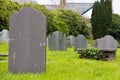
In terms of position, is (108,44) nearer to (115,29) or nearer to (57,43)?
(57,43)

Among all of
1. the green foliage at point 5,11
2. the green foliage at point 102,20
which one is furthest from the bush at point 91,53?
the green foliage at point 102,20

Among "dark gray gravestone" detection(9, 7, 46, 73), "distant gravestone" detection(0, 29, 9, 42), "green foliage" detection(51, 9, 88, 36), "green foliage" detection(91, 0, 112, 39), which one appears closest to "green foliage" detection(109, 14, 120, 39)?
"green foliage" detection(51, 9, 88, 36)

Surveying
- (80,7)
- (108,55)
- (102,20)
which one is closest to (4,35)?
(102,20)

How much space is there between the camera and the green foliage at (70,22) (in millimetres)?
34500

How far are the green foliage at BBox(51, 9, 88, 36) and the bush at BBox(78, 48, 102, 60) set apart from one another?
1947 cm

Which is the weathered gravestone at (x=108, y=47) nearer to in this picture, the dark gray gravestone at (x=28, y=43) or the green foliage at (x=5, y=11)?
the dark gray gravestone at (x=28, y=43)

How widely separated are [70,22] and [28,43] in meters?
27.3

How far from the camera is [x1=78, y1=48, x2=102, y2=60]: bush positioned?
46.9 ft

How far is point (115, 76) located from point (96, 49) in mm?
5599

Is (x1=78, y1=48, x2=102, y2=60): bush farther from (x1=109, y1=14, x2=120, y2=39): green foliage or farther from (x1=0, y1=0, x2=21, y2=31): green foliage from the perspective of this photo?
(x1=109, y1=14, x2=120, y2=39): green foliage

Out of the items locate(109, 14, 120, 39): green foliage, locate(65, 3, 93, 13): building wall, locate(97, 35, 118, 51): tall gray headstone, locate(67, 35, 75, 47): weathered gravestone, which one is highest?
locate(65, 3, 93, 13): building wall

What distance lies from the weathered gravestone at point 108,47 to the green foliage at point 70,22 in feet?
61.7

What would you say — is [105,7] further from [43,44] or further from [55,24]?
[43,44]

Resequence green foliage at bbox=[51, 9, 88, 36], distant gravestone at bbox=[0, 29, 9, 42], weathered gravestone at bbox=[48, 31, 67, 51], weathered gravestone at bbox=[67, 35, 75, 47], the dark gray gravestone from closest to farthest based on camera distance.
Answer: the dark gray gravestone, weathered gravestone at bbox=[48, 31, 67, 51], weathered gravestone at bbox=[67, 35, 75, 47], distant gravestone at bbox=[0, 29, 9, 42], green foliage at bbox=[51, 9, 88, 36]
